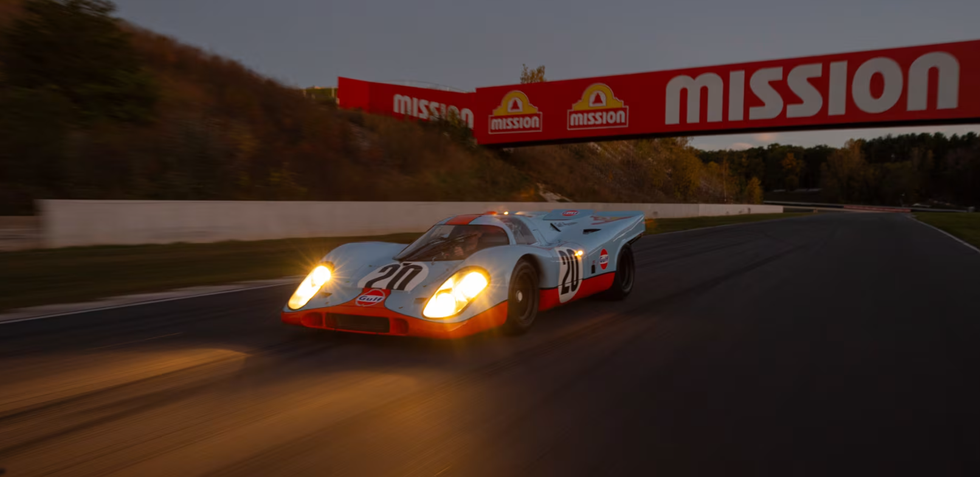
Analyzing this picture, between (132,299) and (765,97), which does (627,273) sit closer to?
(132,299)

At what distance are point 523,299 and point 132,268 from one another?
7.07m

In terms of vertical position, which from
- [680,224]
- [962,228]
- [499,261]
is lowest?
[962,228]

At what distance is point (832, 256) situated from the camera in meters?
14.1

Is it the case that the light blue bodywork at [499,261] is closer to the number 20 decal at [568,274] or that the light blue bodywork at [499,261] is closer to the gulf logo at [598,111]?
the number 20 decal at [568,274]

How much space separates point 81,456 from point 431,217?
18.4 m

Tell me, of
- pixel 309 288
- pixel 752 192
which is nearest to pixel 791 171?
pixel 752 192

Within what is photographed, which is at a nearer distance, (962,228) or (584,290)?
(584,290)

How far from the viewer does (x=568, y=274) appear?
6480mm

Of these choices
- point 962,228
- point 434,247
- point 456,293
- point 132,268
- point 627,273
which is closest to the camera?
point 456,293

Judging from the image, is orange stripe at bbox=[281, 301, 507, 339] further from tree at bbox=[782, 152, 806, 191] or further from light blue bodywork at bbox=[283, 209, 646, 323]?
tree at bbox=[782, 152, 806, 191]

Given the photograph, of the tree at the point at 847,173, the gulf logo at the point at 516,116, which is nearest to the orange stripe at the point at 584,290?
the gulf logo at the point at 516,116

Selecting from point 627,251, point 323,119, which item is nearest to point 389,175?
point 323,119

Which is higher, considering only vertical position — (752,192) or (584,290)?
(752,192)

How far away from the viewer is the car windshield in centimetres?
599
